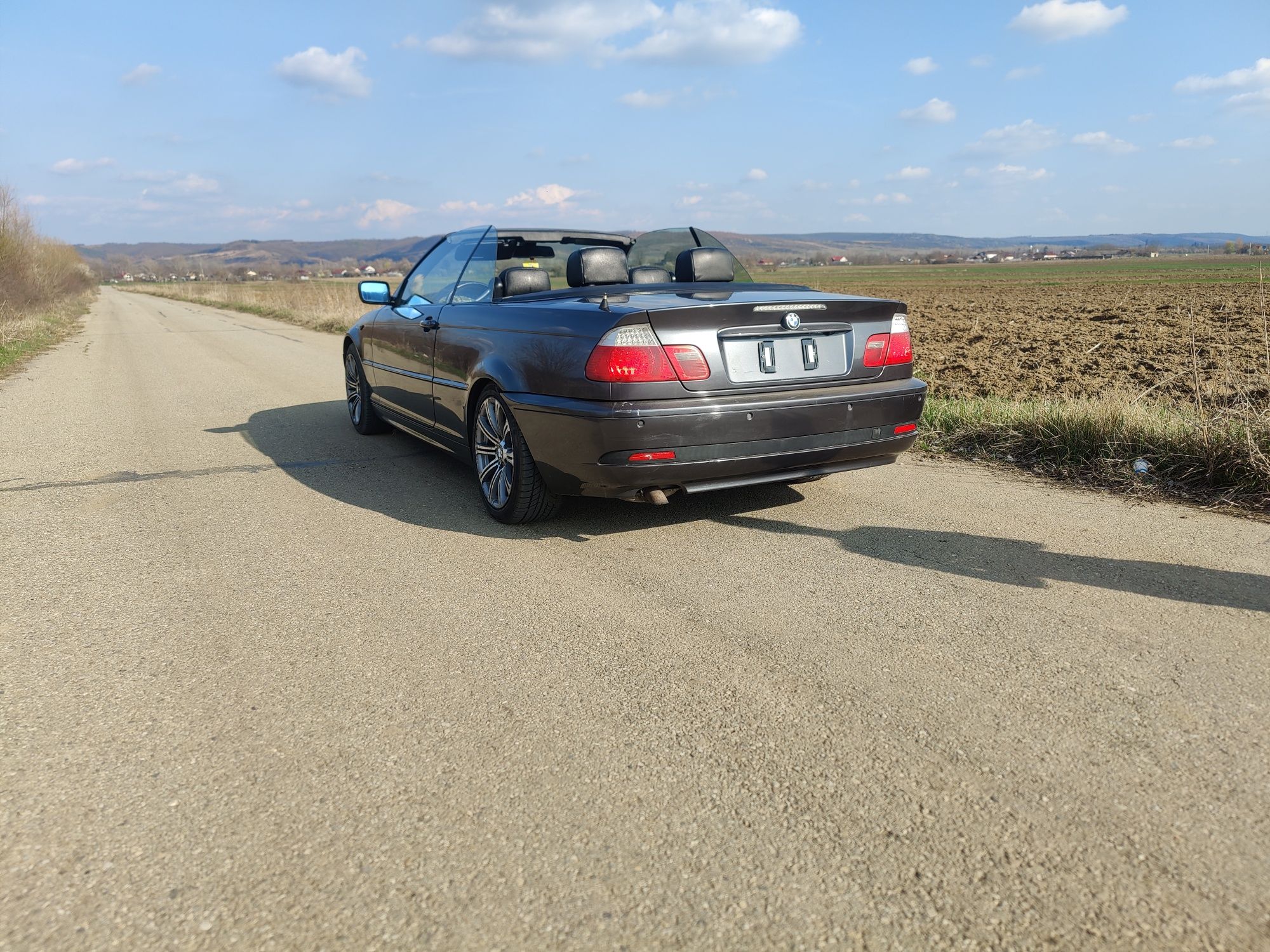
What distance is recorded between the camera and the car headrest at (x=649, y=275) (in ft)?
17.6

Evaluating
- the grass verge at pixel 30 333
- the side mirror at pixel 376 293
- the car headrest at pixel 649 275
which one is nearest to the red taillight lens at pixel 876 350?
the car headrest at pixel 649 275

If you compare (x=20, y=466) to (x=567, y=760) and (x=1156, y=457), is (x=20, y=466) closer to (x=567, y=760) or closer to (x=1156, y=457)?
(x=567, y=760)

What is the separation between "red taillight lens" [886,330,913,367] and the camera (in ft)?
15.2

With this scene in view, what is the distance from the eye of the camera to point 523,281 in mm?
5129

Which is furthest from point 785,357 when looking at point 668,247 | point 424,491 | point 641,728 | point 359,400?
point 359,400

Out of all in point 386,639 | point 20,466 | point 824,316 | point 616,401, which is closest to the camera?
point 386,639

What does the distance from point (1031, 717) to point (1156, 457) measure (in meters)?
3.57

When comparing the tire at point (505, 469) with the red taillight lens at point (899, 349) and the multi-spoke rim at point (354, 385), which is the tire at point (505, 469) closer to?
the red taillight lens at point (899, 349)

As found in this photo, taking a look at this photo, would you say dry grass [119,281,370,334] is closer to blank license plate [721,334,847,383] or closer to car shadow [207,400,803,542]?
car shadow [207,400,803,542]

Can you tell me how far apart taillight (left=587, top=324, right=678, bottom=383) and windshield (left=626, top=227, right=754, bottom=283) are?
5.75 ft

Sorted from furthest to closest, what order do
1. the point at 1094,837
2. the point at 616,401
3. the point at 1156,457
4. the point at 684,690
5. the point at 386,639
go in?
the point at 1156,457, the point at 616,401, the point at 386,639, the point at 684,690, the point at 1094,837

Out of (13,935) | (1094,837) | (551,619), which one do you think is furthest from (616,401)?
(13,935)

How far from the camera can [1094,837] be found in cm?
203

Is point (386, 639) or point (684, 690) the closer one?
point (684, 690)
